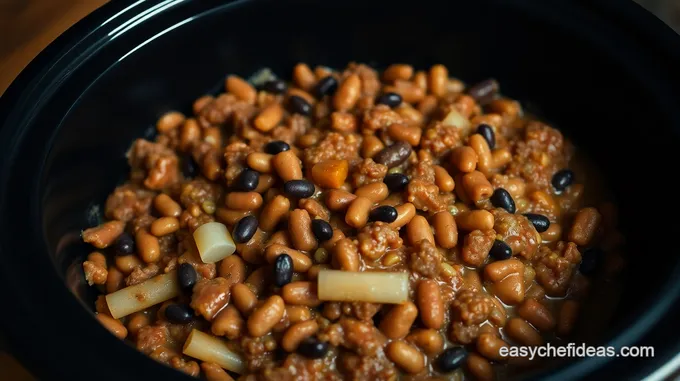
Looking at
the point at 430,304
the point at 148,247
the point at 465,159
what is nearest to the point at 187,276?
the point at 148,247

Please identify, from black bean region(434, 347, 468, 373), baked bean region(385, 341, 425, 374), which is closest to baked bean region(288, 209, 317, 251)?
baked bean region(385, 341, 425, 374)

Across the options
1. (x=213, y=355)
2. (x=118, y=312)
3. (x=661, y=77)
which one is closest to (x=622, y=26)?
(x=661, y=77)

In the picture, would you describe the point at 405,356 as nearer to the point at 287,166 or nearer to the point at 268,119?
the point at 287,166

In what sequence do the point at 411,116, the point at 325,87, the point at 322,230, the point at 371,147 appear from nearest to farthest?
the point at 322,230, the point at 371,147, the point at 411,116, the point at 325,87

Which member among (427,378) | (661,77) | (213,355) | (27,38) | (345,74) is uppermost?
(661,77)

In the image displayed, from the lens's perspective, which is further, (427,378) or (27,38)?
(27,38)

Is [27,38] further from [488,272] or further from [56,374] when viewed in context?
[488,272]

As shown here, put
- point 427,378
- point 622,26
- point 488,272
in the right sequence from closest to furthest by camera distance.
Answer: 1. point 427,378
2. point 488,272
3. point 622,26
